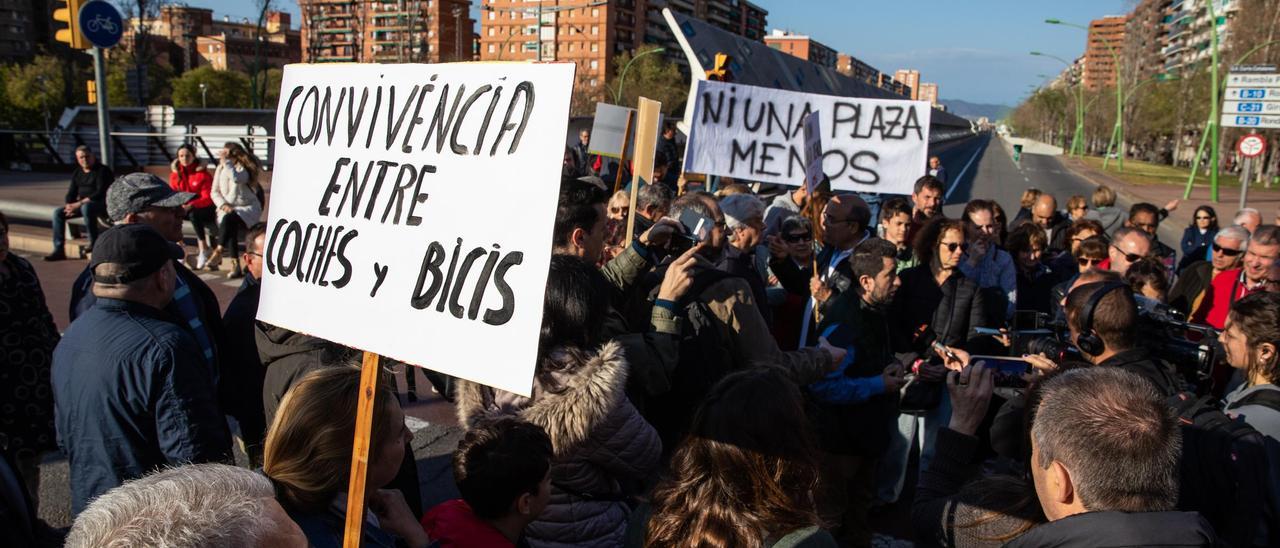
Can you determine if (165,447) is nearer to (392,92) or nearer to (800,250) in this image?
(392,92)

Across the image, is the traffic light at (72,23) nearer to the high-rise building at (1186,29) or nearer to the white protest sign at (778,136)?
the white protest sign at (778,136)

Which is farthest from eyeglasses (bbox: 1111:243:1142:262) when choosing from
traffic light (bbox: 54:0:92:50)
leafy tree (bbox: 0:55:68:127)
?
leafy tree (bbox: 0:55:68:127)

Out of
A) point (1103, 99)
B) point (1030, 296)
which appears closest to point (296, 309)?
point (1030, 296)

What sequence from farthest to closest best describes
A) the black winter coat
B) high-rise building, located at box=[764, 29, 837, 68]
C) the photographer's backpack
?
high-rise building, located at box=[764, 29, 837, 68] < the black winter coat < the photographer's backpack

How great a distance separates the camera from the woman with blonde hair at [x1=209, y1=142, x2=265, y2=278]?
30.5 ft

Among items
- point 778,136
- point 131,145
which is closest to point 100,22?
point 778,136

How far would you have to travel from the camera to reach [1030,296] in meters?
5.74

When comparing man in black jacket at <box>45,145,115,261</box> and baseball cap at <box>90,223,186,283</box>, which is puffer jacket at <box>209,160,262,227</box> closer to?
man in black jacket at <box>45,145,115,261</box>

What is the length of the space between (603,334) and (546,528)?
0.63 meters

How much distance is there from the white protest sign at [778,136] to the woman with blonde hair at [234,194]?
18.9 feet

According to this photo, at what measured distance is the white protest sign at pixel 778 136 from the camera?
20.2 feet

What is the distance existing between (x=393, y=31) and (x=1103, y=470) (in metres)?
102

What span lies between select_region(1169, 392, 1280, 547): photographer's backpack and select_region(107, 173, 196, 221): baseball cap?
4.18m

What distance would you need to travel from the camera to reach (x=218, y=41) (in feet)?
314
